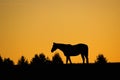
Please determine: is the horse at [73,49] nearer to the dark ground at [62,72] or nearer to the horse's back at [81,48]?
the horse's back at [81,48]

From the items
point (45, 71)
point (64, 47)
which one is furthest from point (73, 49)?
point (45, 71)

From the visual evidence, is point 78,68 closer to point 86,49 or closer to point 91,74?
point 91,74

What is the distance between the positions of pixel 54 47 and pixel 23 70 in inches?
355

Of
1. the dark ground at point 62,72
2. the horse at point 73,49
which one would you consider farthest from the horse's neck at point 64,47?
the dark ground at point 62,72

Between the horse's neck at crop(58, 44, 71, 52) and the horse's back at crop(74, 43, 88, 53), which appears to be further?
the horse's back at crop(74, 43, 88, 53)

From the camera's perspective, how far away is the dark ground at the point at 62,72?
2011 cm

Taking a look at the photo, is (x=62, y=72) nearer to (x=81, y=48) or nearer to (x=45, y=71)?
(x=45, y=71)

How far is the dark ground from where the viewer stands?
66.0 feet

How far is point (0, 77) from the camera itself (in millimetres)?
21297

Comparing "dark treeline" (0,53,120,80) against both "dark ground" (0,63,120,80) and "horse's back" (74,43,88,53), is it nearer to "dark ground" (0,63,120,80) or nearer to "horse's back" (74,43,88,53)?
"dark ground" (0,63,120,80)

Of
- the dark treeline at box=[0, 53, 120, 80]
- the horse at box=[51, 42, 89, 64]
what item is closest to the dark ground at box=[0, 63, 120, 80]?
the dark treeline at box=[0, 53, 120, 80]

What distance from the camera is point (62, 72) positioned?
68.9 ft

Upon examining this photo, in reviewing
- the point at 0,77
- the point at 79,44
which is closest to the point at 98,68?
the point at 0,77

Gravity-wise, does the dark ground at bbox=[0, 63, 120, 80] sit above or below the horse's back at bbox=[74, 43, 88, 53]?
below
